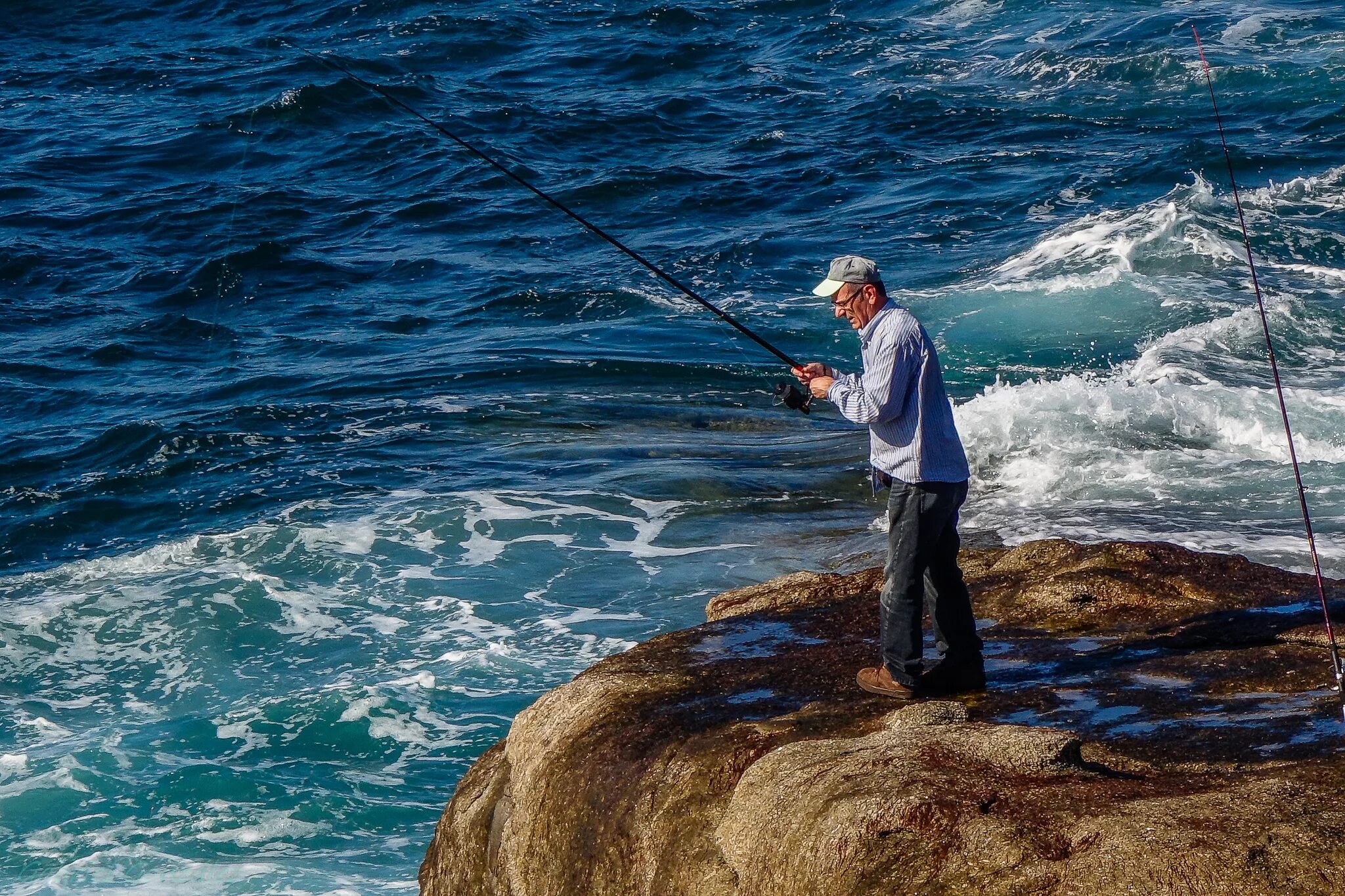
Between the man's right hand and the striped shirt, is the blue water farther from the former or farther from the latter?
the striped shirt

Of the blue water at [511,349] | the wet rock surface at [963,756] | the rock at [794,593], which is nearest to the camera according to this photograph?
the wet rock surface at [963,756]

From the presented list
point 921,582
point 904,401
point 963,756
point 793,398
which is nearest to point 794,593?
point 793,398

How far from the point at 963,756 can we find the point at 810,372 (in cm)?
160

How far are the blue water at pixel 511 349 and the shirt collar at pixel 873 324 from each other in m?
3.82

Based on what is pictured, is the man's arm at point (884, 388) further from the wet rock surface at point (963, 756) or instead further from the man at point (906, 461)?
the wet rock surface at point (963, 756)

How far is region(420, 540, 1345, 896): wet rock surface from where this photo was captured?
11.4 ft

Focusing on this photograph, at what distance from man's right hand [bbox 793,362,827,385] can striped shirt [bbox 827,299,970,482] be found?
0.61 feet

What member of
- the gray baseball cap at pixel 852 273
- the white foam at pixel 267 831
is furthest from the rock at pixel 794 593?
the white foam at pixel 267 831

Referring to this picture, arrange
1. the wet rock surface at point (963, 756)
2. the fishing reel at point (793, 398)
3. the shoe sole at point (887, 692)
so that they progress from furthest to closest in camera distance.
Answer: the fishing reel at point (793, 398) < the shoe sole at point (887, 692) < the wet rock surface at point (963, 756)

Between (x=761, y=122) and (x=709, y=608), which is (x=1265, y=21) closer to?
(x=761, y=122)

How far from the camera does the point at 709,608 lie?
6871mm

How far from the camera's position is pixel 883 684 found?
511 cm

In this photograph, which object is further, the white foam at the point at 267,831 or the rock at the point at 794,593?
the white foam at the point at 267,831

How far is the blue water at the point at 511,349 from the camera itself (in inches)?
343
